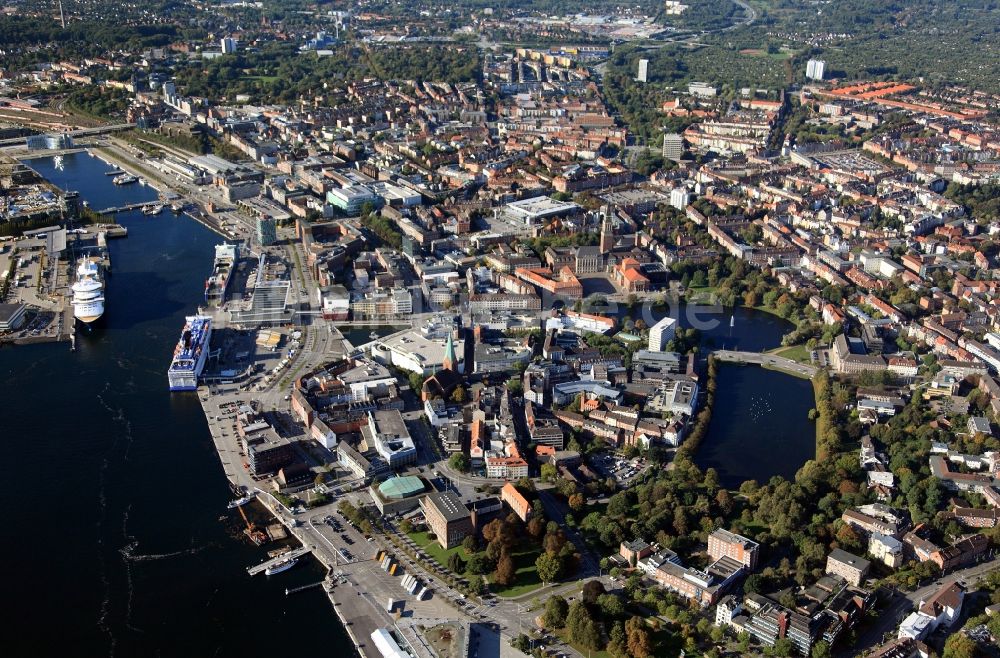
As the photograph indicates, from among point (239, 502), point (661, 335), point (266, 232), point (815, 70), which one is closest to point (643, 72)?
point (815, 70)

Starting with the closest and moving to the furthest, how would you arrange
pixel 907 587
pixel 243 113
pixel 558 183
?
pixel 907 587
pixel 558 183
pixel 243 113

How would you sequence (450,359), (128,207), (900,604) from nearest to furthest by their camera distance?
(900,604), (450,359), (128,207)

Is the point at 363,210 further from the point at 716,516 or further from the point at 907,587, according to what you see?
the point at 907,587

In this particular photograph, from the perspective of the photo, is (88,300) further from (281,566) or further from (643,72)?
(643,72)

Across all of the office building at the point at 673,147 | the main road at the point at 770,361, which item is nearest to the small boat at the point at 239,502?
the main road at the point at 770,361

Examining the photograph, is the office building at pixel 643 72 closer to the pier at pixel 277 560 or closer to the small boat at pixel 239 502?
the small boat at pixel 239 502

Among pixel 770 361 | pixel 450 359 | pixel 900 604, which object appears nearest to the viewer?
pixel 900 604

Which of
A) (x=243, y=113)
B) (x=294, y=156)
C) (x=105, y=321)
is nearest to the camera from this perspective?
(x=105, y=321)

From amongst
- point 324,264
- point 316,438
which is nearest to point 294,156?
point 324,264
